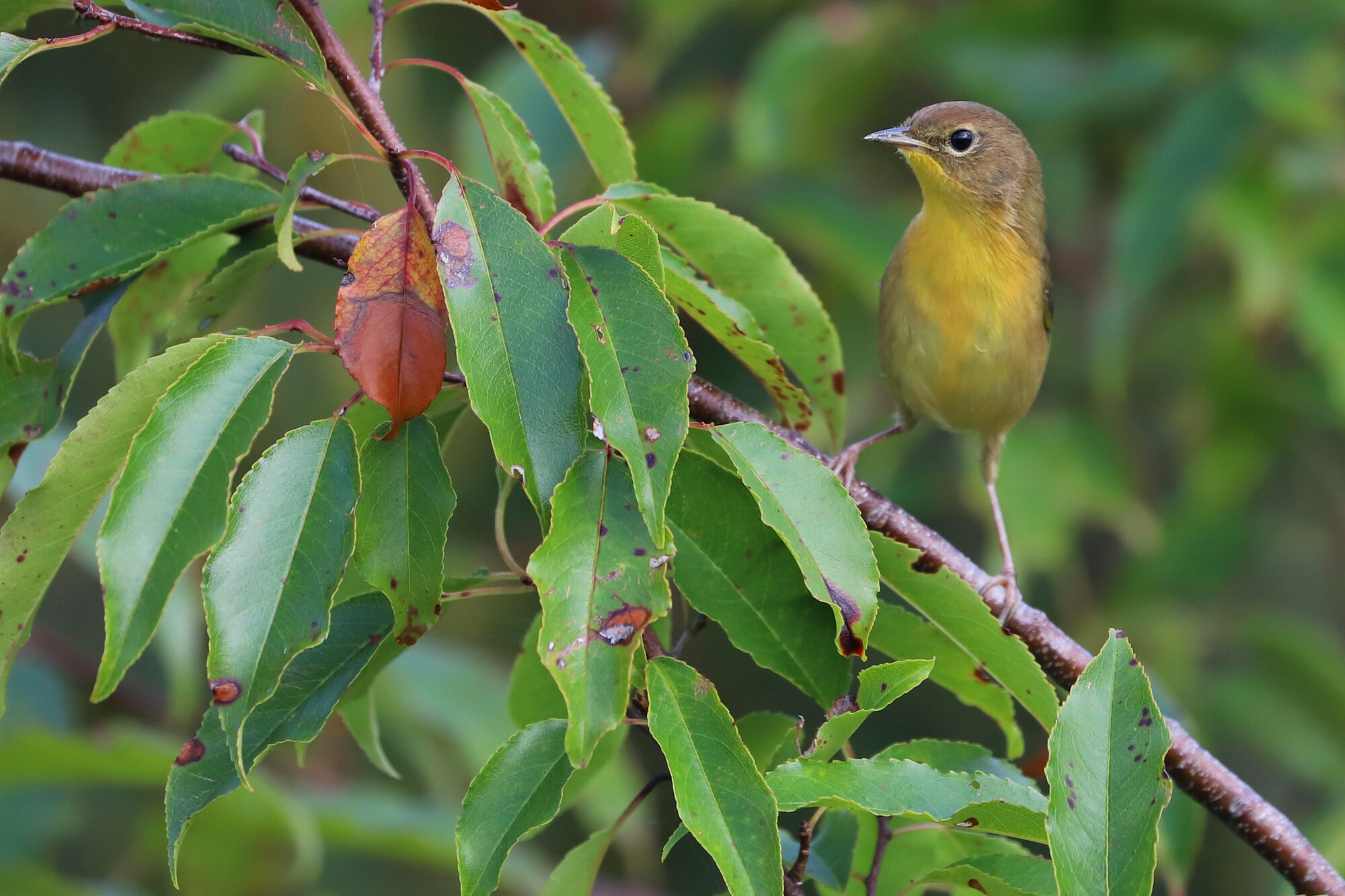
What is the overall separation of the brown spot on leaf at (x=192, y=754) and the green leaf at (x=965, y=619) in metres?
0.85

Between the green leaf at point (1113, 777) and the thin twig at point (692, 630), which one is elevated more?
the green leaf at point (1113, 777)

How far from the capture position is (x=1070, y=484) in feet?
14.3

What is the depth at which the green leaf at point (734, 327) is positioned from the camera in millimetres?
1531

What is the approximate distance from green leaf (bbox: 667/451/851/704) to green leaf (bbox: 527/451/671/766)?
11.7 inches

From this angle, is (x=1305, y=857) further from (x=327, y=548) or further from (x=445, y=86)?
(x=445, y=86)

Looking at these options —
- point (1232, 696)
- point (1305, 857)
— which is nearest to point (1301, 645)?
point (1232, 696)

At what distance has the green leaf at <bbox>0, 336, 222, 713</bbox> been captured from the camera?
1379mm

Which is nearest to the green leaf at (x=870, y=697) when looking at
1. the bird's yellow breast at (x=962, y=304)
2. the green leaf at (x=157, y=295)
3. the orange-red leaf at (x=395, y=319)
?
the orange-red leaf at (x=395, y=319)

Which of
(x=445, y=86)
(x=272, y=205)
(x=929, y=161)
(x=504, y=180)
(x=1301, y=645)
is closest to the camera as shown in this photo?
(x=272, y=205)

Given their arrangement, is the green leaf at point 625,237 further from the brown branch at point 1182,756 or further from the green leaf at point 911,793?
the green leaf at point 911,793

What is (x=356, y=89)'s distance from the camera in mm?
1589

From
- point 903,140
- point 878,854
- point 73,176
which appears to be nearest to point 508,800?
point 878,854

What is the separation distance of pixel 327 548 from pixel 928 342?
6.46ft

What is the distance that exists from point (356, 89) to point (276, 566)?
2.15 ft
